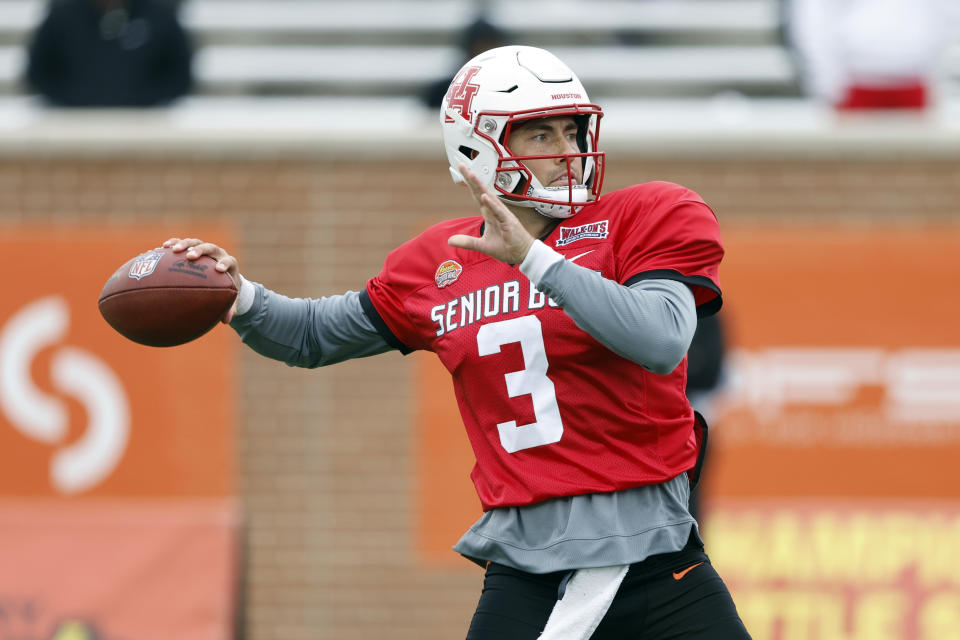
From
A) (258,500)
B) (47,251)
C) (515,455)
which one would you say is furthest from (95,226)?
(515,455)

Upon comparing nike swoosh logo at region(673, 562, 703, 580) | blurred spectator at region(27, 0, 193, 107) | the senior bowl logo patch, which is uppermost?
the senior bowl logo patch

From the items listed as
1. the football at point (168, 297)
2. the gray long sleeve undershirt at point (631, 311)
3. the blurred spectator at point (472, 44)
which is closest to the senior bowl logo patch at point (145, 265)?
the football at point (168, 297)

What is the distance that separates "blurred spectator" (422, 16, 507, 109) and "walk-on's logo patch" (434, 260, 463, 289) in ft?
13.7

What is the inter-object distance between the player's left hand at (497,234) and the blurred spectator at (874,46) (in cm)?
501

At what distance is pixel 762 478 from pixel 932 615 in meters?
1.20

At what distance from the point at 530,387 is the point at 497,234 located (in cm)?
41

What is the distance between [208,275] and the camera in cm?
360

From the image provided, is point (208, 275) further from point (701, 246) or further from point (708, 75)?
point (708, 75)

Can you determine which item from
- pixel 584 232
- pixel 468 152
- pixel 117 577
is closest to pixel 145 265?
pixel 468 152

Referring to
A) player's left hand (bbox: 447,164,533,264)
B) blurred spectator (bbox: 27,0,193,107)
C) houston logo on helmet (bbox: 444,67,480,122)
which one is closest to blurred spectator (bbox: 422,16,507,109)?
blurred spectator (bbox: 27,0,193,107)

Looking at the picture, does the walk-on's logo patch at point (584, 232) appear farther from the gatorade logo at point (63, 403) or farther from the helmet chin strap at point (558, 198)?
the gatorade logo at point (63, 403)

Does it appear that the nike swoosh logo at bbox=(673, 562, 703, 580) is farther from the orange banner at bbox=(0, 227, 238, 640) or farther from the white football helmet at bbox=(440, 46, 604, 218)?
the orange banner at bbox=(0, 227, 238, 640)

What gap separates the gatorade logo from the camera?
733cm

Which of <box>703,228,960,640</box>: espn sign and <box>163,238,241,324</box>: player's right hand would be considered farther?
<box>703,228,960,640</box>: espn sign
